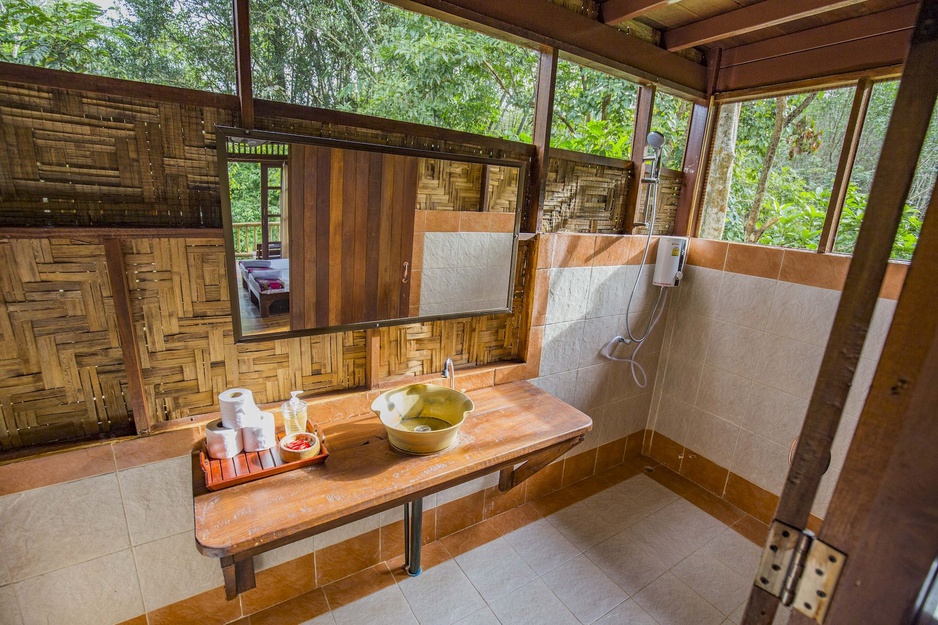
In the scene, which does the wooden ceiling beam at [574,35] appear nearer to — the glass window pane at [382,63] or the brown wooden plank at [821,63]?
the brown wooden plank at [821,63]

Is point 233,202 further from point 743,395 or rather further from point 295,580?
point 743,395

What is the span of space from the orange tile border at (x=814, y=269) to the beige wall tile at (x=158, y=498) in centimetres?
292

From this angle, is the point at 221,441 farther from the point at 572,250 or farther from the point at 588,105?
the point at 588,105

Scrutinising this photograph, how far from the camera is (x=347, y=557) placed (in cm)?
203

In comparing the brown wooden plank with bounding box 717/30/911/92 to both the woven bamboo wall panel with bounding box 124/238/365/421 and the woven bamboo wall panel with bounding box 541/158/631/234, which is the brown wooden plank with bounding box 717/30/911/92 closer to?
the woven bamboo wall panel with bounding box 541/158/631/234

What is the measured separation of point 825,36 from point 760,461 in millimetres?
2252

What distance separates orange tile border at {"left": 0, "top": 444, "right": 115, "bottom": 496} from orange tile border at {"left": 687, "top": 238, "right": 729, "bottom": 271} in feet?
9.99

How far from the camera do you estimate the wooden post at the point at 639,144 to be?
2438 millimetres

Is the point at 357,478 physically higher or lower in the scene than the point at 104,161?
lower

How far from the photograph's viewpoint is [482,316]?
221 cm

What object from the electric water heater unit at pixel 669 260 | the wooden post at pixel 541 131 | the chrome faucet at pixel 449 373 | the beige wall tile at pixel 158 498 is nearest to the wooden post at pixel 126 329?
the beige wall tile at pixel 158 498

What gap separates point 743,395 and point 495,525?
1.64 m

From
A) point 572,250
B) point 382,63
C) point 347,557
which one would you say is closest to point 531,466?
point 347,557

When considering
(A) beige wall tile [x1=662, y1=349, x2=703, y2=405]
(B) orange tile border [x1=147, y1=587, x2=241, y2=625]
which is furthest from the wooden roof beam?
(B) orange tile border [x1=147, y1=587, x2=241, y2=625]
